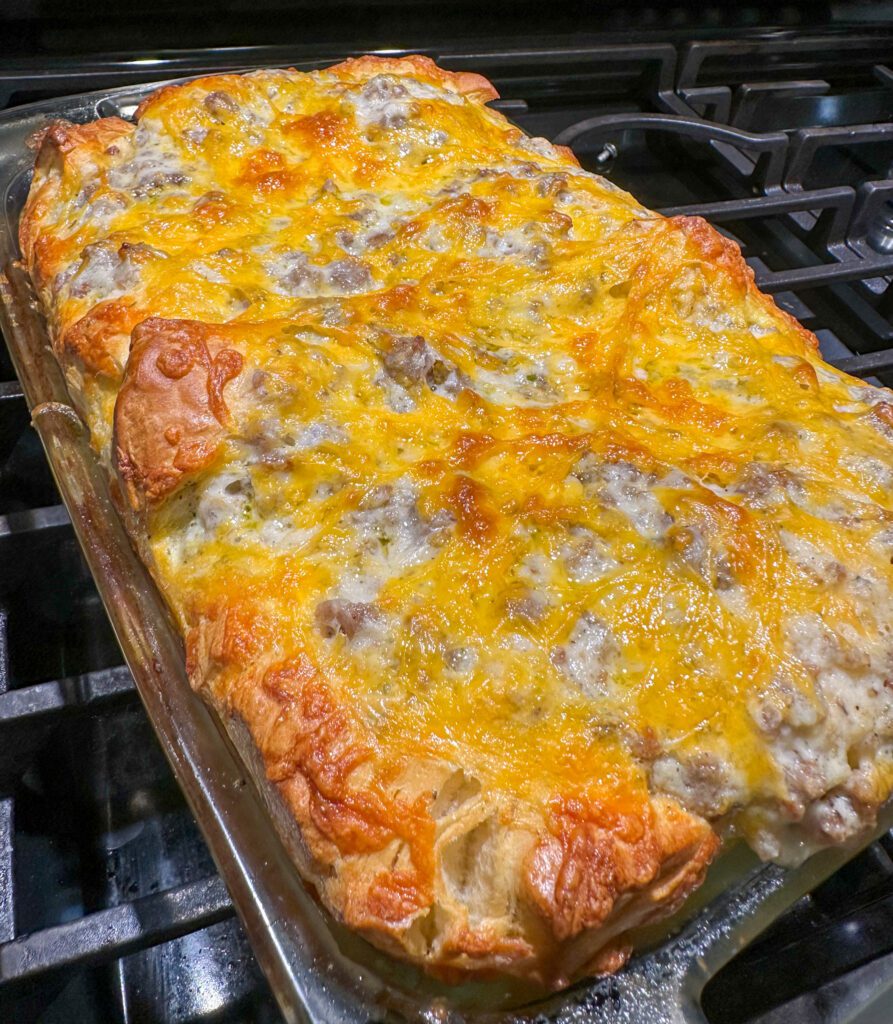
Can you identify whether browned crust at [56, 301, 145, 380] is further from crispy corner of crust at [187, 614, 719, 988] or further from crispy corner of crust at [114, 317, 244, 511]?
crispy corner of crust at [187, 614, 719, 988]

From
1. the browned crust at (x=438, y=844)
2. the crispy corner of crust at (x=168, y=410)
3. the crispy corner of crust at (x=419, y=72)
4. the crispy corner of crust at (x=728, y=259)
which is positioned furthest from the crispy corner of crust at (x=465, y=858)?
the crispy corner of crust at (x=419, y=72)

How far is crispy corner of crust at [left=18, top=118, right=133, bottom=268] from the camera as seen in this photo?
6.22ft

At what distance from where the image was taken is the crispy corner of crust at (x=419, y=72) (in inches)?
89.7

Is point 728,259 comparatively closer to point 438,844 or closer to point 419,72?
point 419,72

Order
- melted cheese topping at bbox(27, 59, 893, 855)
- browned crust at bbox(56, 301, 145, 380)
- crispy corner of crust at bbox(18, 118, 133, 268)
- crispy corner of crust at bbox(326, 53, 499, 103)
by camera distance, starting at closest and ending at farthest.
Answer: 1. melted cheese topping at bbox(27, 59, 893, 855)
2. browned crust at bbox(56, 301, 145, 380)
3. crispy corner of crust at bbox(18, 118, 133, 268)
4. crispy corner of crust at bbox(326, 53, 499, 103)

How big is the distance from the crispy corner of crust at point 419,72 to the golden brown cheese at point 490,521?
540mm

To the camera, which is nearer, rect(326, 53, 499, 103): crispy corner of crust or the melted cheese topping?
the melted cheese topping

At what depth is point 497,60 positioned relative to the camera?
280 cm

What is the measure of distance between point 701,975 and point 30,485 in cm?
172

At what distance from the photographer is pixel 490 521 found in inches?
48.9

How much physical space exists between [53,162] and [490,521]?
4.76 feet

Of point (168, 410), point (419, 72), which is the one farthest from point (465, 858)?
point (419, 72)

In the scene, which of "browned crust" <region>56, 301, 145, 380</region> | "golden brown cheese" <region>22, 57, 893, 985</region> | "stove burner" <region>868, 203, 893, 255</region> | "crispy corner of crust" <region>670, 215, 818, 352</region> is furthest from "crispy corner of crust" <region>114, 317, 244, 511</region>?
"stove burner" <region>868, 203, 893, 255</region>

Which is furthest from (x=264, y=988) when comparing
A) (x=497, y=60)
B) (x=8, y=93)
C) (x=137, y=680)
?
(x=497, y=60)
